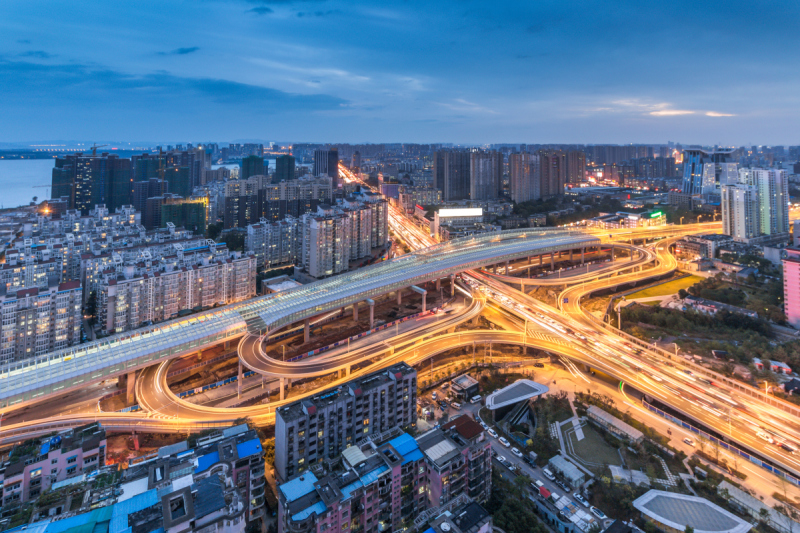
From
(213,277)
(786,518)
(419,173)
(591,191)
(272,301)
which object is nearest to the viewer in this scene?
(786,518)

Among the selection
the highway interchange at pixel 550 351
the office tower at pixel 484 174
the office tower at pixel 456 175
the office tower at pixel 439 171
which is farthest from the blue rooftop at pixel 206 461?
the office tower at pixel 439 171

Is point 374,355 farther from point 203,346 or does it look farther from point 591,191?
point 591,191

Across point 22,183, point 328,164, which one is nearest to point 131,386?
point 328,164

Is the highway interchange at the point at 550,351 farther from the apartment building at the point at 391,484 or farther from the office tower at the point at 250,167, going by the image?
the office tower at the point at 250,167

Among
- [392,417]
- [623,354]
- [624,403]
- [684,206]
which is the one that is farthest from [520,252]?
[684,206]

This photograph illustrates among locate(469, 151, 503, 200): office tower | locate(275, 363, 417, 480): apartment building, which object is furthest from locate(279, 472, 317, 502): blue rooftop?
locate(469, 151, 503, 200): office tower

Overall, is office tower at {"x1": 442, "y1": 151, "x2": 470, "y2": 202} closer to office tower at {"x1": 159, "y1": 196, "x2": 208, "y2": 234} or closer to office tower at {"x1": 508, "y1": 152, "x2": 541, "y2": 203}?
office tower at {"x1": 508, "y1": 152, "x2": 541, "y2": 203}
